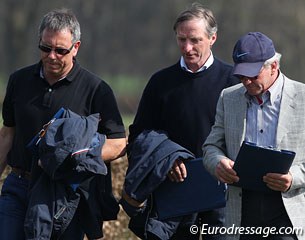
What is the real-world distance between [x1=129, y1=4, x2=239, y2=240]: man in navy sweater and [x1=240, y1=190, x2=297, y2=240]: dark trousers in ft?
2.04

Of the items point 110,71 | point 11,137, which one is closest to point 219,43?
point 110,71

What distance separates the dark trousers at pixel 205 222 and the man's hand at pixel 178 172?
32cm

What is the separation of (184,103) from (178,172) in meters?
0.46

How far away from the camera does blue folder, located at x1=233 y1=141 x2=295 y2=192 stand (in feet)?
17.5

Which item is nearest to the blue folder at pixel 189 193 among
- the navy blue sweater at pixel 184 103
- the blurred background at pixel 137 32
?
the navy blue sweater at pixel 184 103

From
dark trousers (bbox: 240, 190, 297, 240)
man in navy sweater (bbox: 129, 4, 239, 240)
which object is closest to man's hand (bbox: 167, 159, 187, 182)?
man in navy sweater (bbox: 129, 4, 239, 240)

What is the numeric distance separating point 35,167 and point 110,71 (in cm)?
1412

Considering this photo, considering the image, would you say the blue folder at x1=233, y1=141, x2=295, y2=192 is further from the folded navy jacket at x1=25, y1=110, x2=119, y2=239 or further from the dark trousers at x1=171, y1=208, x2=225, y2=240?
the folded navy jacket at x1=25, y1=110, x2=119, y2=239

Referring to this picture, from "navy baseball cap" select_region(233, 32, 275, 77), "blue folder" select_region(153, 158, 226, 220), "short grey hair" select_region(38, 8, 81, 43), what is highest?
"navy baseball cap" select_region(233, 32, 275, 77)

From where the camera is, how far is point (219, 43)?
1939cm

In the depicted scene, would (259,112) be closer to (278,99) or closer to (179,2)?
(278,99)

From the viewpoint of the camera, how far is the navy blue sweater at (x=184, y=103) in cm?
624

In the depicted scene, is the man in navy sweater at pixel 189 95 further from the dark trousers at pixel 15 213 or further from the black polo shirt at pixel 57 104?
the dark trousers at pixel 15 213

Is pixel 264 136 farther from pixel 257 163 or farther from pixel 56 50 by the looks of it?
pixel 56 50
